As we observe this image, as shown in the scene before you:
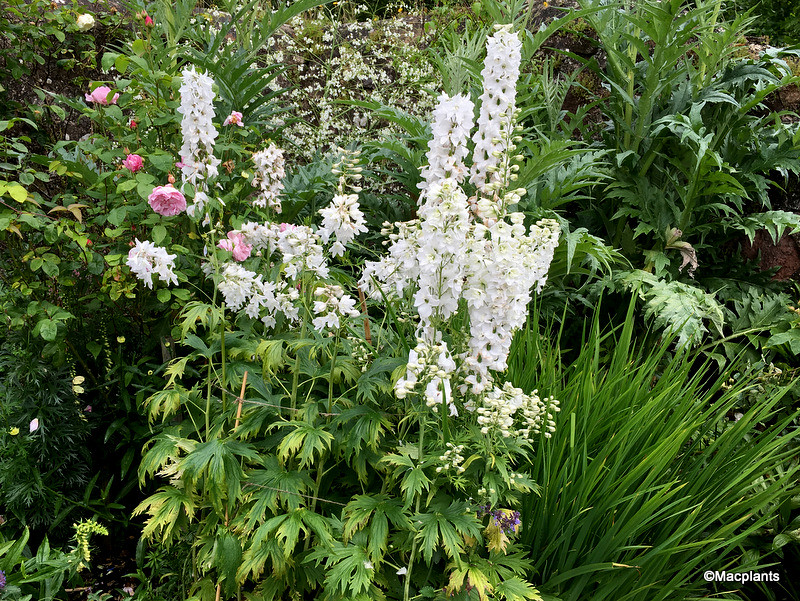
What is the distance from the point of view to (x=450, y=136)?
163 cm

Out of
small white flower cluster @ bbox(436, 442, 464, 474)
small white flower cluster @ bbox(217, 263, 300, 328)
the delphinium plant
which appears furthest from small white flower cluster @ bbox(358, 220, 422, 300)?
small white flower cluster @ bbox(436, 442, 464, 474)

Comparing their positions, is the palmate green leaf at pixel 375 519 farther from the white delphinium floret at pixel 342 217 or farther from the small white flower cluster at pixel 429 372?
the white delphinium floret at pixel 342 217

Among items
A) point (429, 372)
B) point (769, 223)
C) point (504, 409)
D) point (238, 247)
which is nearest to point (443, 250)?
point (429, 372)

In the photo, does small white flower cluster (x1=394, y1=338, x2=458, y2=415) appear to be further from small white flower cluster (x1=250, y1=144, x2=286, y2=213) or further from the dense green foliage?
small white flower cluster (x1=250, y1=144, x2=286, y2=213)

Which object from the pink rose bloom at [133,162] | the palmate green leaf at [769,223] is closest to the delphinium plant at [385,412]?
the pink rose bloom at [133,162]

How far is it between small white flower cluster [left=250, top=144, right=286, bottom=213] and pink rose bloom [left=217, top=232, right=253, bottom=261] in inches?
5.8

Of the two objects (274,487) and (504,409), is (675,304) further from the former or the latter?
(274,487)

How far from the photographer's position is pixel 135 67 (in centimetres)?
272

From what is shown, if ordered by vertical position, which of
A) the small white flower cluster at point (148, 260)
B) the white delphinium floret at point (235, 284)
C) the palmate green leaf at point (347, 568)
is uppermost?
the small white flower cluster at point (148, 260)

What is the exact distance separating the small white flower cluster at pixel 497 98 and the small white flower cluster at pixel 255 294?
731 mm

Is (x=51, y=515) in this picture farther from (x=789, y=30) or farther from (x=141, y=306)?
(x=789, y=30)

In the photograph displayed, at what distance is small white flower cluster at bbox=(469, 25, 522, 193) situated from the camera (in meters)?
1.73

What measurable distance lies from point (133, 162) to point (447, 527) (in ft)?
5.99

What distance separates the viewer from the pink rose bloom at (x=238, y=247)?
85.4 inches
